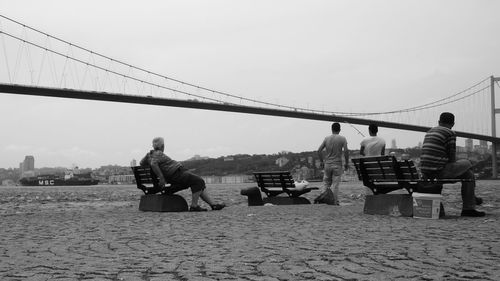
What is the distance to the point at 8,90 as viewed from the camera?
3753cm

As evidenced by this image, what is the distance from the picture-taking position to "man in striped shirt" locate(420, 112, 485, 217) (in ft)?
23.0

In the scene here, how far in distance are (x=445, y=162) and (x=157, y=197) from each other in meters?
4.11

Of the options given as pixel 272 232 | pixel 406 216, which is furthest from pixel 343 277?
pixel 406 216

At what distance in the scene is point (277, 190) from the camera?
36.7 feet

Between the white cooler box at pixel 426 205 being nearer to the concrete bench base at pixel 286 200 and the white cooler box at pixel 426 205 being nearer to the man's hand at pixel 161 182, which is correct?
the man's hand at pixel 161 182

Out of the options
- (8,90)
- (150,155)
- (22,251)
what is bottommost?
(22,251)

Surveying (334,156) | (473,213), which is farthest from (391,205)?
(334,156)

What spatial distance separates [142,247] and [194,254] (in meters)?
0.61

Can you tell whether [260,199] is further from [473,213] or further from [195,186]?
[473,213]

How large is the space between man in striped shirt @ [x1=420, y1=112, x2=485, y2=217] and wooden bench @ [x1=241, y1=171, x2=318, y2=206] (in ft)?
12.3

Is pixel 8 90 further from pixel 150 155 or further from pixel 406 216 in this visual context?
pixel 406 216

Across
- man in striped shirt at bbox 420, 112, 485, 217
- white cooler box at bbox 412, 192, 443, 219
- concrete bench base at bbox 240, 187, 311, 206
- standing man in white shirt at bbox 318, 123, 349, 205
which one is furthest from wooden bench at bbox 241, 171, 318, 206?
white cooler box at bbox 412, 192, 443, 219

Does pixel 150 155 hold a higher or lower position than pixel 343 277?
higher

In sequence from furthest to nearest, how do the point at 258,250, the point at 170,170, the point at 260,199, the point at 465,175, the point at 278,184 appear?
the point at 278,184
the point at 260,199
the point at 170,170
the point at 465,175
the point at 258,250
